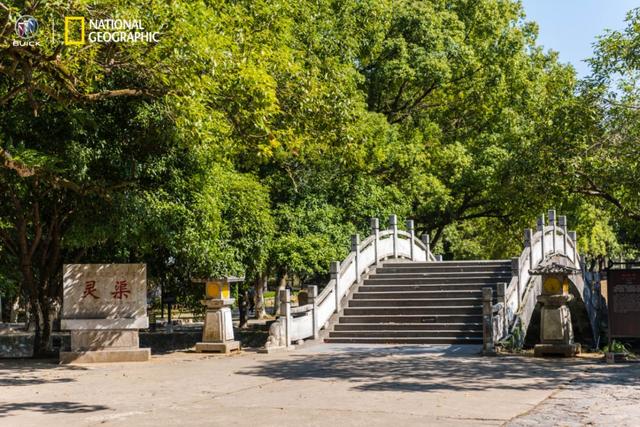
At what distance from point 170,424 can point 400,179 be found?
68.0ft

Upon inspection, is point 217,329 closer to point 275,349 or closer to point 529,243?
point 275,349

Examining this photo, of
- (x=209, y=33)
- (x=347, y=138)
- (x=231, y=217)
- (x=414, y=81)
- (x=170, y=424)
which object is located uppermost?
(x=414, y=81)

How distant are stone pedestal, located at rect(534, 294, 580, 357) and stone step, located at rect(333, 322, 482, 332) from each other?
3210 mm

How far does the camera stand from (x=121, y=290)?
1631cm

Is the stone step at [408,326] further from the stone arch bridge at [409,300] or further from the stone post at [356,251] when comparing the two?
the stone post at [356,251]

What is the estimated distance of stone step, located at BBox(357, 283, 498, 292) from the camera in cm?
2219

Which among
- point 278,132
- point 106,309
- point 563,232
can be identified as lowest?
point 106,309

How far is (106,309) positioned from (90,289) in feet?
1.66

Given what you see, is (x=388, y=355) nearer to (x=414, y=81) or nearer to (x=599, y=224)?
(x=414, y=81)

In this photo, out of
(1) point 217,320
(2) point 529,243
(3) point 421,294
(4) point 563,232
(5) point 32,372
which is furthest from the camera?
(4) point 563,232

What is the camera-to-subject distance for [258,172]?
23812 millimetres

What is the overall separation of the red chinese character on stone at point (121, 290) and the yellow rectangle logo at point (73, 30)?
19.4ft

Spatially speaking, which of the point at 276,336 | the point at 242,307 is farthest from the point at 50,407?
the point at 242,307

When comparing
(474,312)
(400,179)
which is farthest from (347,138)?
(400,179)
